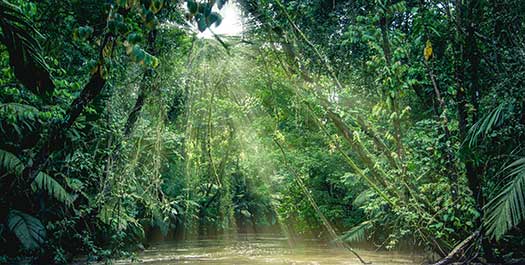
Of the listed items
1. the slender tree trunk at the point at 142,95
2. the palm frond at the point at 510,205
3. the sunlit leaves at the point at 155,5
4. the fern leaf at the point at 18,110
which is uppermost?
the slender tree trunk at the point at 142,95

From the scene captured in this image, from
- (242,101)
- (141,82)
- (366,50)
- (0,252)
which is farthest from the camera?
(0,252)

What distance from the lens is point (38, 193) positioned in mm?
7707

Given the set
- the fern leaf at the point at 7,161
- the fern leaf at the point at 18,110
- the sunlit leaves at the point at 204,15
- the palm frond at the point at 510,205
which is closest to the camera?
the sunlit leaves at the point at 204,15

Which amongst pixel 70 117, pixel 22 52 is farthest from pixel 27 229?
pixel 22 52

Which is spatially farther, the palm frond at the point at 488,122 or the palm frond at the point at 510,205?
the palm frond at the point at 488,122

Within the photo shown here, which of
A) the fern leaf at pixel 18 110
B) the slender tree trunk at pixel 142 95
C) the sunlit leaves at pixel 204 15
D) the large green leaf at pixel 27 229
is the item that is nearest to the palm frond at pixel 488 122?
the slender tree trunk at pixel 142 95

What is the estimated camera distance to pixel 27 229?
7004 mm

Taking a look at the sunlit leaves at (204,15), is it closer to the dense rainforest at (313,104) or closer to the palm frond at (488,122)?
the dense rainforest at (313,104)

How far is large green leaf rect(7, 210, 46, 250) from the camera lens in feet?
22.5

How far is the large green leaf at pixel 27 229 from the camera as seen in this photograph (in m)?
6.85

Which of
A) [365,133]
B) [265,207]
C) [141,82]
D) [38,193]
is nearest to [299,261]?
[365,133]

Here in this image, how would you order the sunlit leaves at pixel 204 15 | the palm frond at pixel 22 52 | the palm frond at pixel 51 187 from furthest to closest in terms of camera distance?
1. the palm frond at pixel 51 187
2. the palm frond at pixel 22 52
3. the sunlit leaves at pixel 204 15

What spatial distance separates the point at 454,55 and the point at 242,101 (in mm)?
3105

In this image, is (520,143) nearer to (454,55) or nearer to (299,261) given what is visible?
(454,55)
